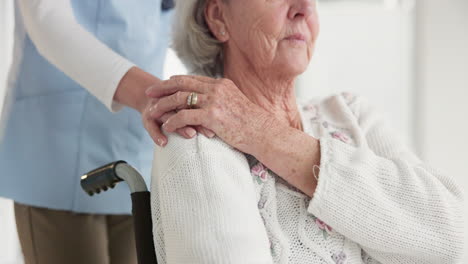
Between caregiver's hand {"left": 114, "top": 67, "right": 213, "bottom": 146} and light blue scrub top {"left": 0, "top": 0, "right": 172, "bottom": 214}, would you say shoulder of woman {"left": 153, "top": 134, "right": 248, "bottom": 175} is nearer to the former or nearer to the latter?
caregiver's hand {"left": 114, "top": 67, "right": 213, "bottom": 146}

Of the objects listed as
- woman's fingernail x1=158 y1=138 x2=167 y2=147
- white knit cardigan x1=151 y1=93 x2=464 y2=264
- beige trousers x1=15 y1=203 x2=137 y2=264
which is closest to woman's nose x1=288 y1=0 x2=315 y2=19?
white knit cardigan x1=151 y1=93 x2=464 y2=264

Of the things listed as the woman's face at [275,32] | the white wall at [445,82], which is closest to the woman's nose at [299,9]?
the woman's face at [275,32]

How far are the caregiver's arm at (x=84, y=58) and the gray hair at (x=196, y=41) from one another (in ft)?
0.76

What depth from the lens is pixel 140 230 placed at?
1170 millimetres

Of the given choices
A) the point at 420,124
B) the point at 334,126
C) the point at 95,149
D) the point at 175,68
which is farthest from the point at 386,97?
the point at 95,149

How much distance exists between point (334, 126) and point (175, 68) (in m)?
→ 0.90

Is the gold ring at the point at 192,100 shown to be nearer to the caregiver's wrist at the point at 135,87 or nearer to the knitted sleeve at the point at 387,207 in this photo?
the caregiver's wrist at the point at 135,87

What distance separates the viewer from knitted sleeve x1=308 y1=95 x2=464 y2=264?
117cm

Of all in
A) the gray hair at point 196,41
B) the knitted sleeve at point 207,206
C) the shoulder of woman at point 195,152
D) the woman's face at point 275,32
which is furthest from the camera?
the gray hair at point 196,41

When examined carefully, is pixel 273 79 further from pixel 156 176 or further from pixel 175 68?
pixel 175 68

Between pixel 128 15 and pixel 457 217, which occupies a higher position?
pixel 128 15

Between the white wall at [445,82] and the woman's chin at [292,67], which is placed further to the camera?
the white wall at [445,82]

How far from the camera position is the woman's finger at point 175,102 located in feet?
3.94

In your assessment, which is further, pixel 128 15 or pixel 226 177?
pixel 128 15
